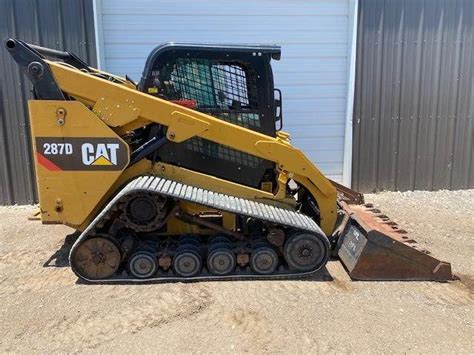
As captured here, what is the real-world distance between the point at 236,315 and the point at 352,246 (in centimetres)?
149

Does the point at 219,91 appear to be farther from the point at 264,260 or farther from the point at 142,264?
the point at 142,264

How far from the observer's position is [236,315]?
360 cm

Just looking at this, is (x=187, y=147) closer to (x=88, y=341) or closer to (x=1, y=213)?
(x=88, y=341)

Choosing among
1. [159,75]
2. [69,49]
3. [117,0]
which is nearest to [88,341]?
[159,75]

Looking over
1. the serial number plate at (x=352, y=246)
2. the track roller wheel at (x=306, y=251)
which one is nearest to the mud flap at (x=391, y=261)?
the serial number plate at (x=352, y=246)

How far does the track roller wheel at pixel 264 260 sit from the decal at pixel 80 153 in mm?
1536

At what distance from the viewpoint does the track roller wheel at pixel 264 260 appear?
423 centimetres

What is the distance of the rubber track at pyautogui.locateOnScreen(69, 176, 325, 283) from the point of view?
402 centimetres

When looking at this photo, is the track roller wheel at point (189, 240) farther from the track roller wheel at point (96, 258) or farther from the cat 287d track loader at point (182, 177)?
Result: the track roller wheel at point (96, 258)

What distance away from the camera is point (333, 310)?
3.69 meters

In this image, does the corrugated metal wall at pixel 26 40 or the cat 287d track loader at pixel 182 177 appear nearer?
the cat 287d track loader at pixel 182 177

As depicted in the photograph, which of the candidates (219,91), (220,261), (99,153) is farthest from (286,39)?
(220,261)

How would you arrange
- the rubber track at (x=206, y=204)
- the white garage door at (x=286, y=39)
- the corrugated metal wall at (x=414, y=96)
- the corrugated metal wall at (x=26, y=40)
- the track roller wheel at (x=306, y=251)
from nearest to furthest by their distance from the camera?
the rubber track at (x=206, y=204)
the track roller wheel at (x=306, y=251)
the corrugated metal wall at (x=26, y=40)
the white garage door at (x=286, y=39)
the corrugated metal wall at (x=414, y=96)

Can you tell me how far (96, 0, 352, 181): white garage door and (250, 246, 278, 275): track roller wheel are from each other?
3.92m
